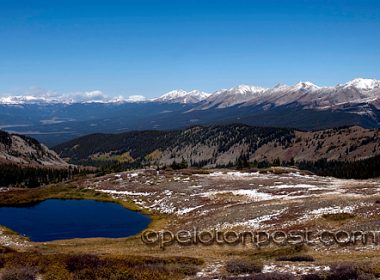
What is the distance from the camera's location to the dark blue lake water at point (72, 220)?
81.4 meters

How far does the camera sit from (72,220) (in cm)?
9788

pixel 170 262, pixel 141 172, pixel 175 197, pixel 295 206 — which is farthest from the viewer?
pixel 141 172

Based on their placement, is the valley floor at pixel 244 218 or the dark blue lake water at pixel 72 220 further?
the dark blue lake water at pixel 72 220

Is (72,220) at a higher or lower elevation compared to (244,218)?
lower

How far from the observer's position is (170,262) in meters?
33.9

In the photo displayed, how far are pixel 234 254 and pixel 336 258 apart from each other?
32.7 ft

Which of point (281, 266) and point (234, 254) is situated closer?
point (281, 266)

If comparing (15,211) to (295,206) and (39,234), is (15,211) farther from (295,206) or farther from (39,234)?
(295,206)

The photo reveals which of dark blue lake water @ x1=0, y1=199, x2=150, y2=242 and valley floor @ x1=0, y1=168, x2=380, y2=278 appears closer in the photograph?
valley floor @ x1=0, y1=168, x2=380, y2=278

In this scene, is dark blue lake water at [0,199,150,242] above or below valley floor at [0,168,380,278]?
below

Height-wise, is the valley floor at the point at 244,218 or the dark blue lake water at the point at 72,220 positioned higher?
the valley floor at the point at 244,218

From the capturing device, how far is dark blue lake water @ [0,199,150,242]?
81.4 metres

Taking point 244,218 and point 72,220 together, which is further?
point 72,220

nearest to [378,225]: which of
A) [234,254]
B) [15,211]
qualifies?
[234,254]
